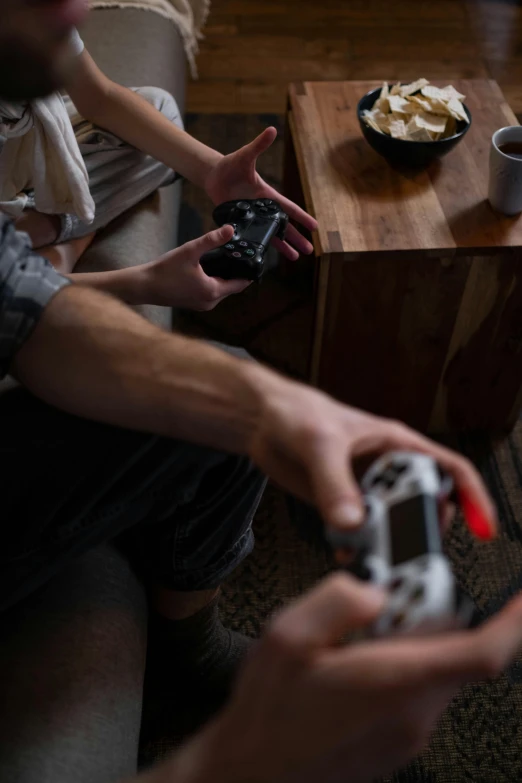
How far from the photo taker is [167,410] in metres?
0.63

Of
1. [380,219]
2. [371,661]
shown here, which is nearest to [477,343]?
[380,219]

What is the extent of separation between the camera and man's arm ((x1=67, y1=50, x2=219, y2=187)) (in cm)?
112

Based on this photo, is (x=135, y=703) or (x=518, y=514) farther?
(x=518, y=514)

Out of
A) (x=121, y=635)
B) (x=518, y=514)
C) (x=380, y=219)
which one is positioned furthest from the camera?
(x=518, y=514)

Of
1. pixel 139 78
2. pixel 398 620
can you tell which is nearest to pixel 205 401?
pixel 398 620

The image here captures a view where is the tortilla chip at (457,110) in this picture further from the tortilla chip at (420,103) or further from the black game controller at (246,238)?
the black game controller at (246,238)

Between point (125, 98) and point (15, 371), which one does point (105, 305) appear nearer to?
point (15, 371)

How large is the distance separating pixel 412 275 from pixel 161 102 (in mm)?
534

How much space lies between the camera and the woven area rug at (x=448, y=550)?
96 cm

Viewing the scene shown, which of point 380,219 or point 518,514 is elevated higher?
point 380,219

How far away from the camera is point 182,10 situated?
1687 millimetres

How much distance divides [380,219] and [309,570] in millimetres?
555

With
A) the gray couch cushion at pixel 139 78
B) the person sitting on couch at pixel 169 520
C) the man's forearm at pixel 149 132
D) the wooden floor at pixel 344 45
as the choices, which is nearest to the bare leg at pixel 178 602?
the person sitting on couch at pixel 169 520

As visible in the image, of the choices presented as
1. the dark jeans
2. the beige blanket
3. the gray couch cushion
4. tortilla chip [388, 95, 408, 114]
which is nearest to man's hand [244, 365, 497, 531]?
the dark jeans
